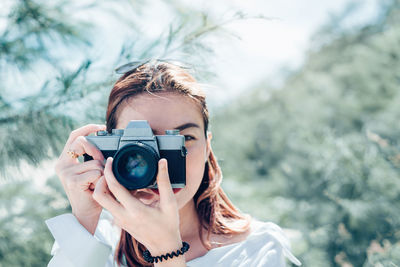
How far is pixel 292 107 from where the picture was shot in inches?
125

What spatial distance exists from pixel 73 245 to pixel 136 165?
0.26 metres

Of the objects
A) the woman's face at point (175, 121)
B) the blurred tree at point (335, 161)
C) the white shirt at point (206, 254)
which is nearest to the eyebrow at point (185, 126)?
the woman's face at point (175, 121)

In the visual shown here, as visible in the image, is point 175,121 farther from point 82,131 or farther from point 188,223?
point 188,223

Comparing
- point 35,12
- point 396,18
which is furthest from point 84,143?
point 396,18

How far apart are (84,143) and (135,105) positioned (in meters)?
0.15

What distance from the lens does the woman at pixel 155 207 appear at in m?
0.71

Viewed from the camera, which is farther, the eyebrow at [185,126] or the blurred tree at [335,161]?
the blurred tree at [335,161]

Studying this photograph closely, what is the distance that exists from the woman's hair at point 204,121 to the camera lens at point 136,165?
0.61 ft

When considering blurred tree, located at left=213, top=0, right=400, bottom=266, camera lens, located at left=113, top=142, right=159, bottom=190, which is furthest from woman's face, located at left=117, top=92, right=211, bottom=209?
blurred tree, located at left=213, top=0, right=400, bottom=266

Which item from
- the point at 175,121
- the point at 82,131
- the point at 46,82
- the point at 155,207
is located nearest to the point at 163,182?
the point at 155,207

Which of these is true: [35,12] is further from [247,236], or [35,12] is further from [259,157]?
[259,157]

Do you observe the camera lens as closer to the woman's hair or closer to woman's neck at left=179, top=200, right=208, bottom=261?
the woman's hair

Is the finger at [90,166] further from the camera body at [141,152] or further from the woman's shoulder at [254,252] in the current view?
the woman's shoulder at [254,252]

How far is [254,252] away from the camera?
Result: 35.7 inches
